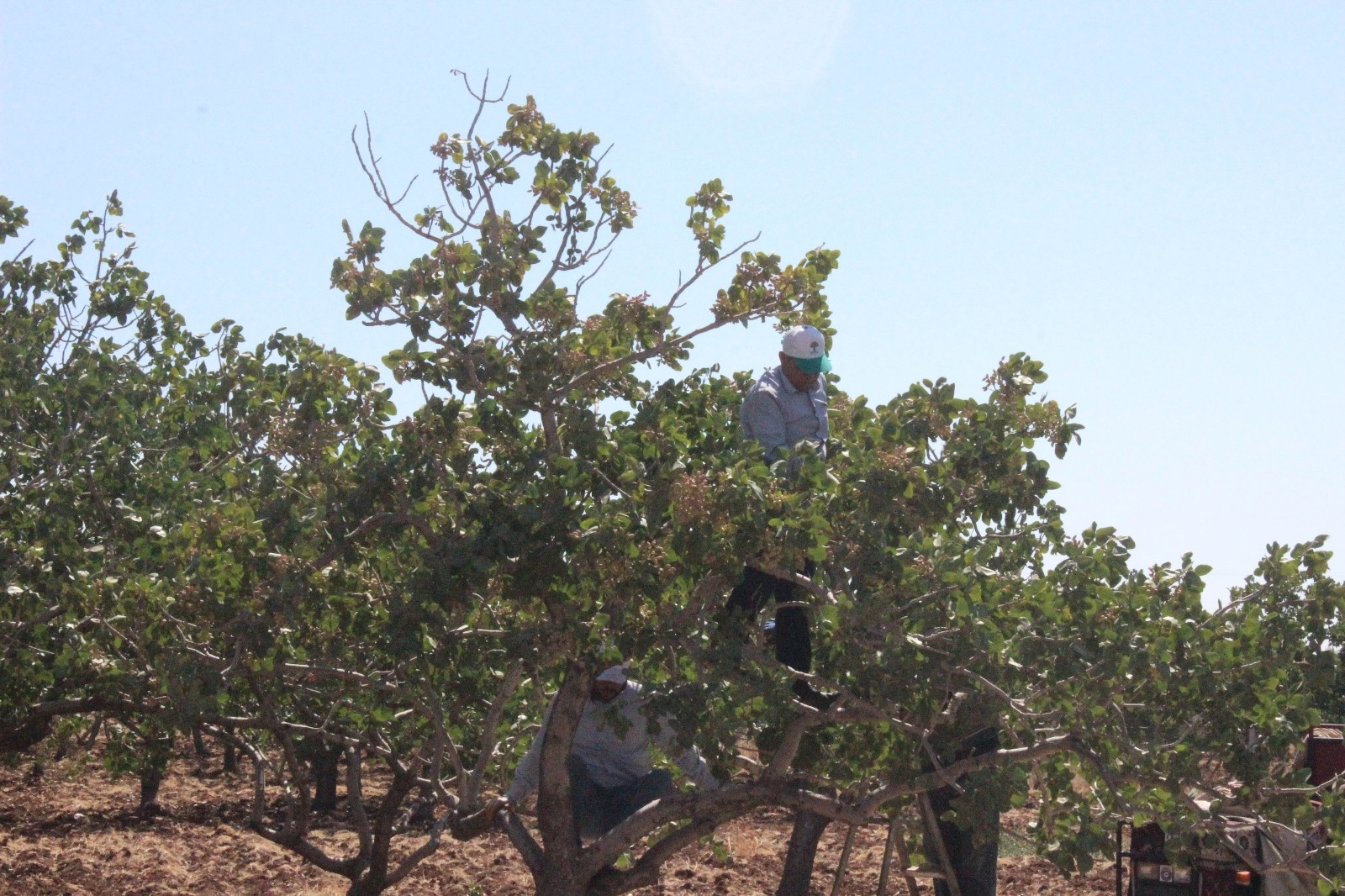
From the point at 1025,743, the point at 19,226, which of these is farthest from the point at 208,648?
the point at 19,226

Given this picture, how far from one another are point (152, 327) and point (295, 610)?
5.61 metres

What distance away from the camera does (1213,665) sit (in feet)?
17.5

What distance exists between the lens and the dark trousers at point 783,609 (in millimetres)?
5918

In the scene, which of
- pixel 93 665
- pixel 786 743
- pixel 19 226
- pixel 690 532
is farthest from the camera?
pixel 19 226

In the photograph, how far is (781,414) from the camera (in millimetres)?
6188

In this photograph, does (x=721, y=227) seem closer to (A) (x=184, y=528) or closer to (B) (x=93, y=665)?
(A) (x=184, y=528)

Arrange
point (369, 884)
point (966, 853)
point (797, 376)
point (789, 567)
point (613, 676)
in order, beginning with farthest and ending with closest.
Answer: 1. point (369, 884)
2. point (966, 853)
3. point (613, 676)
4. point (797, 376)
5. point (789, 567)

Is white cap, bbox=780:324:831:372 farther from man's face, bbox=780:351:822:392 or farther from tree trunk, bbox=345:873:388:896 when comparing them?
tree trunk, bbox=345:873:388:896

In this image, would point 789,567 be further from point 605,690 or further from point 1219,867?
point 1219,867

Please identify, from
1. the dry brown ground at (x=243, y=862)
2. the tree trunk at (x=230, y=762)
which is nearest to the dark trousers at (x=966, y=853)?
the dry brown ground at (x=243, y=862)

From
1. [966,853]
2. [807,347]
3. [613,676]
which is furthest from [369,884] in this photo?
[807,347]

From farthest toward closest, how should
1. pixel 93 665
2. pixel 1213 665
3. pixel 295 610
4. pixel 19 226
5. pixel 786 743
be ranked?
pixel 19 226
pixel 93 665
pixel 786 743
pixel 295 610
pixel 1213 665

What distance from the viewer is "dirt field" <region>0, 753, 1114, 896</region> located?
11930mm

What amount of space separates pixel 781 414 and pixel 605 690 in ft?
5.27
